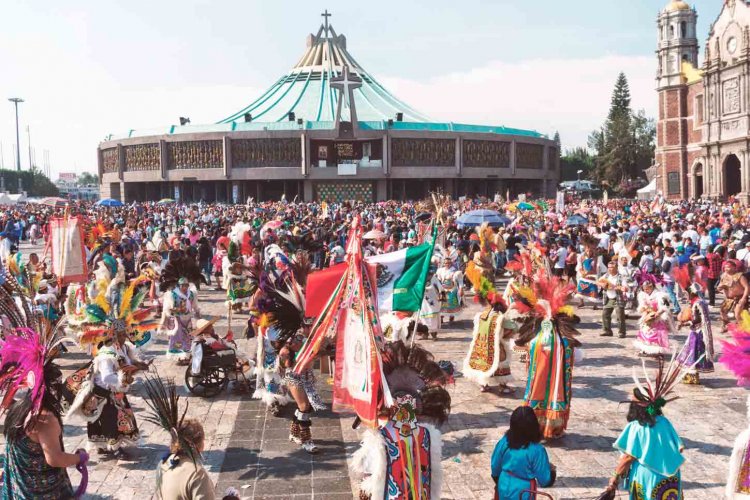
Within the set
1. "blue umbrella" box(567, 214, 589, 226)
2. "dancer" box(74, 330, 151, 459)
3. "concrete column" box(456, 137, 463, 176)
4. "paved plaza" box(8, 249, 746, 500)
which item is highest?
"concrete column" box(456, 137, 463, 176)

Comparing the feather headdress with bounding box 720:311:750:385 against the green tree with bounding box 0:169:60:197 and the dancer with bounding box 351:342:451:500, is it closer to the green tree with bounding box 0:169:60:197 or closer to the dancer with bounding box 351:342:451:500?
the dancer with bounding box 351:342:451:500

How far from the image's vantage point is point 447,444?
7.16 metres

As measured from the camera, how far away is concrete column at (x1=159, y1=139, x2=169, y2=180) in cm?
5756

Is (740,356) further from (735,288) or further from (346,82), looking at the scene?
(346,82)

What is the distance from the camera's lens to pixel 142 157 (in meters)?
59.8

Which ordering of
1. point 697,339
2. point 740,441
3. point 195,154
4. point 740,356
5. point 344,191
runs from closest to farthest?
point 740,441 → point 740,356 → point 697,339 → point 195,154 → point 344,191

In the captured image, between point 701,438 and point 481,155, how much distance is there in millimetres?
54172

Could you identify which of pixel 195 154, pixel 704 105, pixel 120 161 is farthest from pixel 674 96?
pixel 120 161

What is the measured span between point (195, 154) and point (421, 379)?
55.0m

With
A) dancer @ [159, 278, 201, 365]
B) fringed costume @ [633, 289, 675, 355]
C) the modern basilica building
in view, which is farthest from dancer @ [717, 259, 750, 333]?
the modern basilica building

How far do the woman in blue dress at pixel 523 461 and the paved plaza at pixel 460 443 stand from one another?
154cm

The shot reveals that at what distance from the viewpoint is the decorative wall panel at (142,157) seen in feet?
193

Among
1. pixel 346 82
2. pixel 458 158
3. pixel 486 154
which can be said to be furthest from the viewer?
pixel 486 154

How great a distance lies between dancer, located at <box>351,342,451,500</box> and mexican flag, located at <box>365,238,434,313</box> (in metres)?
0.90
